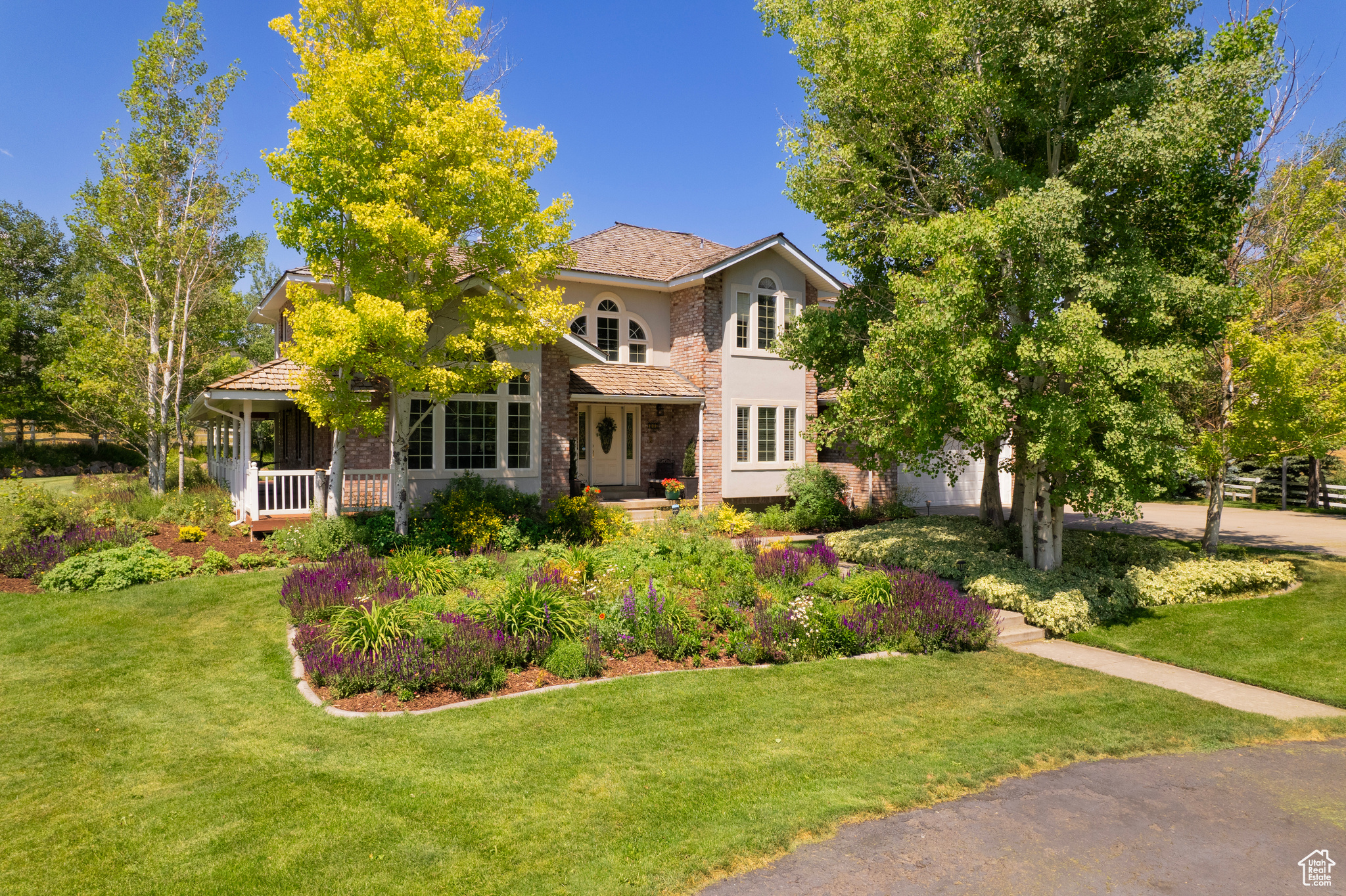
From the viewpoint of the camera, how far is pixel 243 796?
512 centimetres

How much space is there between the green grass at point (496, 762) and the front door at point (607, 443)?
1224 cm

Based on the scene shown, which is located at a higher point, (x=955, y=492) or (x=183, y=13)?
(x=183, y=13)

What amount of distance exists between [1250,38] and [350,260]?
1443 centimetres

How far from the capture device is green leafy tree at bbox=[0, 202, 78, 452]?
32.7 metres

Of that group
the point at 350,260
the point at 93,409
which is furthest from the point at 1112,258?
the point at 93,409

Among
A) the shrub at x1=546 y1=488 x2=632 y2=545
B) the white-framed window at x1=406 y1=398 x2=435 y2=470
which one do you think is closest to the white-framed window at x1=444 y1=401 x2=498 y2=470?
the white-framed window at x1=406 y1=398 x2=435 y2=470

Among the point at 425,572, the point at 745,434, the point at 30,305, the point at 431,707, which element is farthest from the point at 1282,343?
the point at 30,305

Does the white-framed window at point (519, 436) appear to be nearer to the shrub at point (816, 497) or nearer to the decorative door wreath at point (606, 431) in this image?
the decorative door wreath at point (606, 431)

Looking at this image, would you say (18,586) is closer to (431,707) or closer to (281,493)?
(281,493)

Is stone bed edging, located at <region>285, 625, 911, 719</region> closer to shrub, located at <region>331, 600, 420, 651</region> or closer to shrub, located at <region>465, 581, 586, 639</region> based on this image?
shrub, located at <region>331, 600, 420, 651</region>

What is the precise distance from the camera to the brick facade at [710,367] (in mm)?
18859

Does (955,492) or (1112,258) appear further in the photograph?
(955,492)

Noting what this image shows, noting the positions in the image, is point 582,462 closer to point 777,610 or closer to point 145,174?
point 777,610

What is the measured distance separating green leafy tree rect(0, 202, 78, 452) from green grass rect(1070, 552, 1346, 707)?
3958cm
